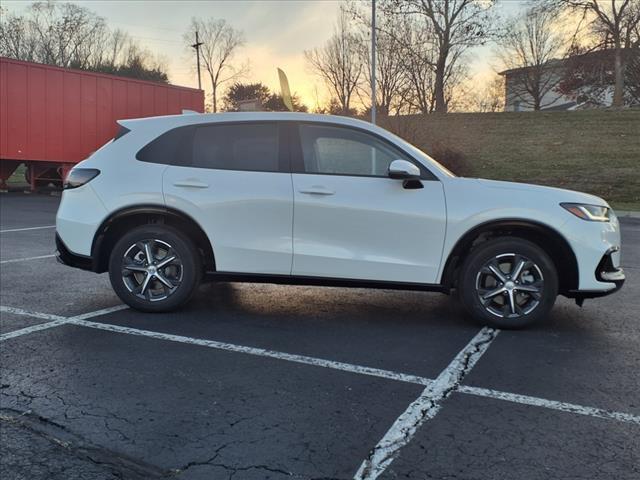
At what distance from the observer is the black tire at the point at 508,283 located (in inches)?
180

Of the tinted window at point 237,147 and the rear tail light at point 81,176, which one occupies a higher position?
the tinted window at point 237,147

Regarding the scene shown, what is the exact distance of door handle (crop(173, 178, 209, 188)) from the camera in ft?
16.0

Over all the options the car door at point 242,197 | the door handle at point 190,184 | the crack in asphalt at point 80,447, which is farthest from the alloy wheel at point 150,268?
the crack in asphalt at point 80,447

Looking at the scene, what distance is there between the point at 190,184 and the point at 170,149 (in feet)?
1.39

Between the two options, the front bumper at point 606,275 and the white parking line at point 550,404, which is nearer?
the white parking line at point 550,404

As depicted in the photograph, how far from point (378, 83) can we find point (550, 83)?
26.6 m

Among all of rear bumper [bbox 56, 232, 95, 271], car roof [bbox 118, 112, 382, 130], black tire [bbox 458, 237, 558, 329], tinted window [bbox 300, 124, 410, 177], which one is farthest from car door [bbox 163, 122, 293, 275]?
black tire [bbox 458, 237, 558, 329]

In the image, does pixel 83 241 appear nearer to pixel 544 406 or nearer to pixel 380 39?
pixel 544 406

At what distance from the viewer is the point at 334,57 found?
39.5m

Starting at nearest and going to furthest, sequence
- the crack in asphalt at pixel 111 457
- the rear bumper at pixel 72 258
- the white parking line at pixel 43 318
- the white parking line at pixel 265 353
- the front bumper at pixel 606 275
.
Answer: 1. the crack in asphalt at pixel 111 457
2. the white parking line at pixel 265 353
3. the white parking line at pixel 43 318
4. the front bumper at pixel 606 275
5. the rear bumper at pixel 72 258

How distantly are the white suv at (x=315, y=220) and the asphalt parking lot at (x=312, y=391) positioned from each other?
1.27 ft

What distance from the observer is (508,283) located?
182 inches

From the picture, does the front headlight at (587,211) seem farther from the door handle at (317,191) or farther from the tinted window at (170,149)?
the tinted window at (170,149)

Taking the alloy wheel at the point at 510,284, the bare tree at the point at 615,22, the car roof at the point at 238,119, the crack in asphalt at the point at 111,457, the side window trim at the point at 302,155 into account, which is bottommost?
the crack in asphalt at the point at 111,457
